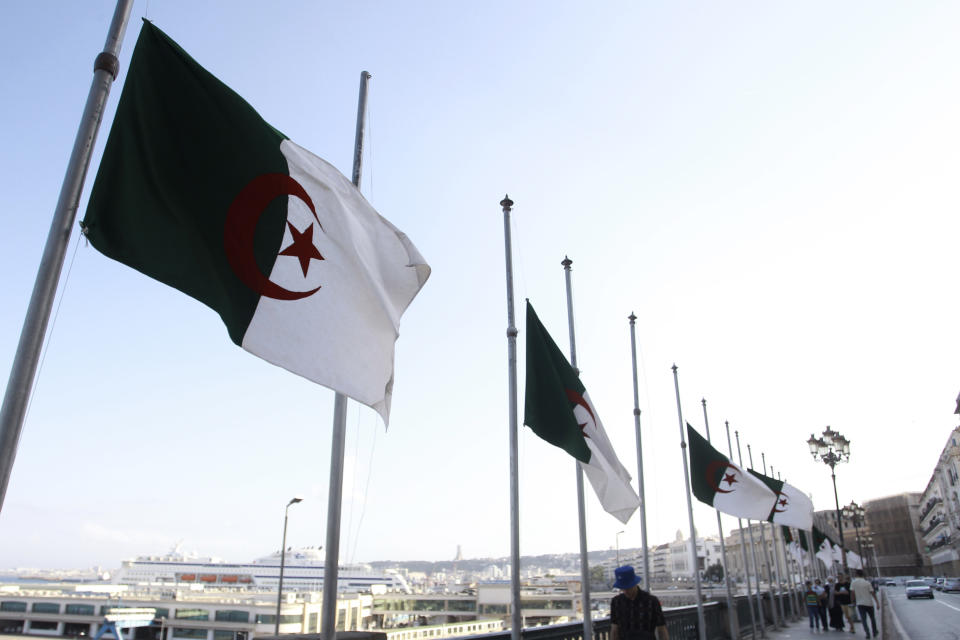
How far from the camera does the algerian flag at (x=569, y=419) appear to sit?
9250 millimetres

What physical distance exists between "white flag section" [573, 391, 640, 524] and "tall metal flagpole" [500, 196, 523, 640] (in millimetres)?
1300

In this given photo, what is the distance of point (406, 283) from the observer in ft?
18.3

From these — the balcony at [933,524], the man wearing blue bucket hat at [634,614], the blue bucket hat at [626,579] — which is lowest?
the man wearing blue bucket hat at [634,614]

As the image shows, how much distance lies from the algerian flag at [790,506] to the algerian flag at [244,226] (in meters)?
18.3

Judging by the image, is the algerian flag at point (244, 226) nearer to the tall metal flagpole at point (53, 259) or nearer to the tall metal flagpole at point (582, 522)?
the tall metal flagpole at point (53, 259)

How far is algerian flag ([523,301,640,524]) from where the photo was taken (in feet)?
30.3

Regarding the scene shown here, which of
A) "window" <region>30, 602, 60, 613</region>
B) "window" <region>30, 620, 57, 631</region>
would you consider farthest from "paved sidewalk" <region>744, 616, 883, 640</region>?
"window" <region>30, 602, 60, 613</region>

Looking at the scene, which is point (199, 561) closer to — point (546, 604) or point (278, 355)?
point (546, 604)

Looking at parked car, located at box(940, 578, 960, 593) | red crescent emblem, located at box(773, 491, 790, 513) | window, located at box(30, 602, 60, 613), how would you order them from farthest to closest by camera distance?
1. parked car, located at box(940, 578, 960, 593)
2. window, located at box(30, 602, 60, 613)
3. red crescent emblem, located at box(773, 491, 790, 513)

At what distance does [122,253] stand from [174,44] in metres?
1.50

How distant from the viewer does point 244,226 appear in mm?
4484

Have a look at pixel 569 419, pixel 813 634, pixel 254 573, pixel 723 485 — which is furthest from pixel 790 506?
pixel 254 573

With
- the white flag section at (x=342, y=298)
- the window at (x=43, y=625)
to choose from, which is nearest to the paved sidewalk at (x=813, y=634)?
the white flag section at (x=342, y=298)

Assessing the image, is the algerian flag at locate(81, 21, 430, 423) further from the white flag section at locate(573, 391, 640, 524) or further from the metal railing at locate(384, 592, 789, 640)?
the white flag section at locate(573, 391, 640, 524)
